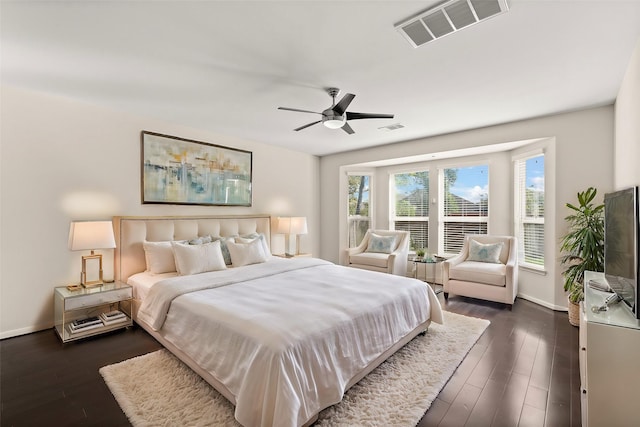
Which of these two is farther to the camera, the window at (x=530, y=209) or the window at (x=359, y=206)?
the window at (x=359, y=206)

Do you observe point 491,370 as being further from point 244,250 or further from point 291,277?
point 244,250

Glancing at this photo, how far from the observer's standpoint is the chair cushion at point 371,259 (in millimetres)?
5059

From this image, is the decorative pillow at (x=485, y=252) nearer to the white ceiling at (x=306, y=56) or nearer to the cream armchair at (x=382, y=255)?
the cream armchair at (x=382, y=255)

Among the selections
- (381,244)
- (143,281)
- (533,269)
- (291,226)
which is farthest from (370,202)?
(143,281)

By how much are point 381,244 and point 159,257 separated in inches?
144

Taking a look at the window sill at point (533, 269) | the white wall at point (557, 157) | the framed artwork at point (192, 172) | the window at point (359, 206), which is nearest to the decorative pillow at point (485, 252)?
the window sill at point (533, 269)

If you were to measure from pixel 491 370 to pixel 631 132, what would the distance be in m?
2.43

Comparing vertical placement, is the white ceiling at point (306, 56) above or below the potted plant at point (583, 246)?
above

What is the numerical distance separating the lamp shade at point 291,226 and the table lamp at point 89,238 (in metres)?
2.61

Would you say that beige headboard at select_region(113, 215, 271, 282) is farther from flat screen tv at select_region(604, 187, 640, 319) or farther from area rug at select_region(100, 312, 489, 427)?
flat screen tv at select_region(604, 187, 640, 319)

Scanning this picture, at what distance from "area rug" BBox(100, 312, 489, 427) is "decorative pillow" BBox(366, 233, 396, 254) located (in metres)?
2.63

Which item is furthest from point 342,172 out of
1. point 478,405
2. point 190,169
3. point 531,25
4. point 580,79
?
point 478,405

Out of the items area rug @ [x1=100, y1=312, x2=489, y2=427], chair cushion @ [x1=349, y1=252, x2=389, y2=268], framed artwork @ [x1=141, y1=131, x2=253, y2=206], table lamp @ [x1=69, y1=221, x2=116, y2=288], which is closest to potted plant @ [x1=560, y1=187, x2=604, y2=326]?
area rug @ [x1=100, y1=312, x2=489, y2=427]

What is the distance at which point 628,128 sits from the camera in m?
2.72
